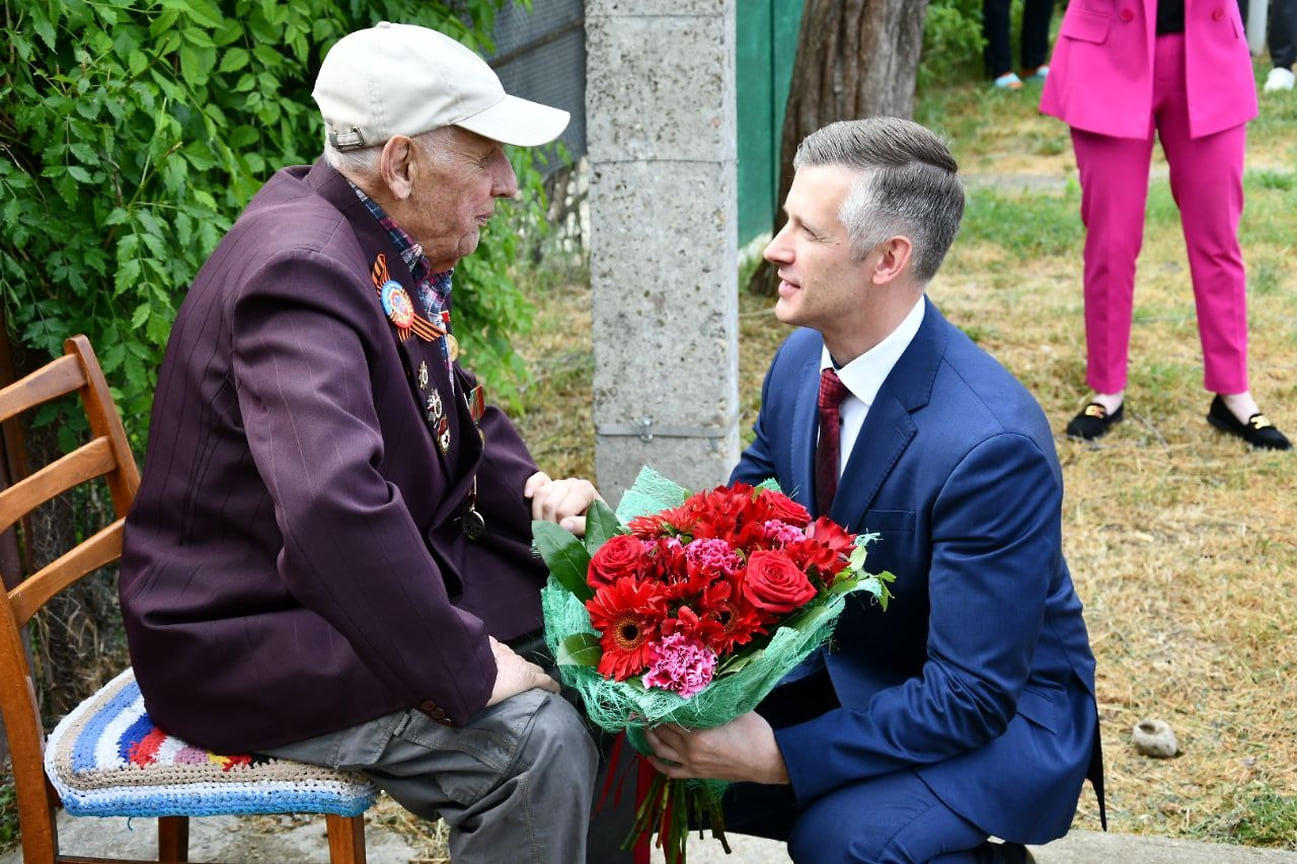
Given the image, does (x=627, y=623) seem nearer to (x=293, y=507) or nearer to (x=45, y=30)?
(x=293, y=507)

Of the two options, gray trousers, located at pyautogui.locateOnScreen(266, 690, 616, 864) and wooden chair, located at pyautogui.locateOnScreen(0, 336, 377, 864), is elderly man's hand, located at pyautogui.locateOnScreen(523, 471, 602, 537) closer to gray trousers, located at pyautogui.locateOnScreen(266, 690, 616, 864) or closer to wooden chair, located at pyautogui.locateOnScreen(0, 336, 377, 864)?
gray trousers, located at pyautogui.locateOnScreen(266, 690, 616, 864)

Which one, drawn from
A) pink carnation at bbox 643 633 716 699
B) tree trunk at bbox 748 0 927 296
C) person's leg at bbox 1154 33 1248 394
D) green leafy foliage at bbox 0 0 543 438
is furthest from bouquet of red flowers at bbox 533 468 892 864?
tree trunk at bbox 748 0 927 296

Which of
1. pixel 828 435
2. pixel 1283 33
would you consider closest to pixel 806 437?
pixel 828 435

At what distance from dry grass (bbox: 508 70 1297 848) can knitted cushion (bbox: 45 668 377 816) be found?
194 cm

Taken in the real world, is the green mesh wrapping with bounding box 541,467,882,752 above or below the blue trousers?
above

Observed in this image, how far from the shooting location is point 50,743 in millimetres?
2479

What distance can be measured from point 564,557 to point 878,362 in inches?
26.6

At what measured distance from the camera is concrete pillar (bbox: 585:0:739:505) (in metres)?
3.96

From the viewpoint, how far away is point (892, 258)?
99.4 inches

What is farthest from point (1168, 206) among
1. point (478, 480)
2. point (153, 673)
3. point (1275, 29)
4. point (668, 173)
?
point (153, 673)

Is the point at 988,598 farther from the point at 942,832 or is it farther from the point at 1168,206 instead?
the point at 1168,206

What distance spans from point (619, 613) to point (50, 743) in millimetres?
1068

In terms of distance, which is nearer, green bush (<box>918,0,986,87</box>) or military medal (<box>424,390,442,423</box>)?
military medal (<box>424,390,442,423</box>)

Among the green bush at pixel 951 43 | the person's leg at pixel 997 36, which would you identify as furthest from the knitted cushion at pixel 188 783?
the person's leg at pixel 997 36
